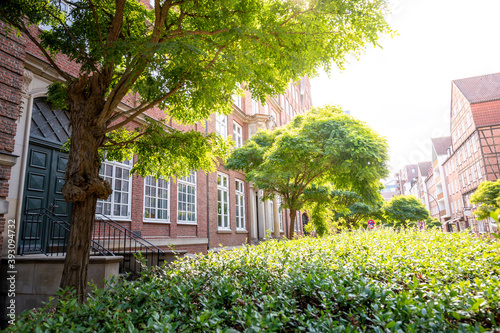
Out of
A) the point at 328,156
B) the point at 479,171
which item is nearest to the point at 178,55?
the point at 328,156

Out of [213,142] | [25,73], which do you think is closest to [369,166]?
[213,142]

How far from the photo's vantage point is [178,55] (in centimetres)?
463

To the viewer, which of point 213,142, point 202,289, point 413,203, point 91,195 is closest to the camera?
point 202,289

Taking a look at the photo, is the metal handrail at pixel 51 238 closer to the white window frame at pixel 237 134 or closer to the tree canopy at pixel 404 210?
the white window frame at pixel 237 134

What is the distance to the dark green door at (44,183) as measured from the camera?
8.84m

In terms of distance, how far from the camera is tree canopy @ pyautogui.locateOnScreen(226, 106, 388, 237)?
12656 mm

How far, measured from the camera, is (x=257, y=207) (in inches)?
960

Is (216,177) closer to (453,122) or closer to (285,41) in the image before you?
(285,41)

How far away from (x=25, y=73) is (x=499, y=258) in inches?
434

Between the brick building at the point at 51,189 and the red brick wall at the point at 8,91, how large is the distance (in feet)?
0.07

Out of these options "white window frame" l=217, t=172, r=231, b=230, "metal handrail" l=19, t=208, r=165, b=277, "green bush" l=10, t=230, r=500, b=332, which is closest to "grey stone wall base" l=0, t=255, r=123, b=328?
"metal handrail" l=19, t=208, r=165, b=277

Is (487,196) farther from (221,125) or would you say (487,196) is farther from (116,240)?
(116,240)

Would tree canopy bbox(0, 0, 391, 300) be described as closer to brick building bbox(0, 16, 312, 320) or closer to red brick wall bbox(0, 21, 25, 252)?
brick building bbox(0, 16, 312, 320)

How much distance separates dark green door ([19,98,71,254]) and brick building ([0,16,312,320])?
0.03 metres
